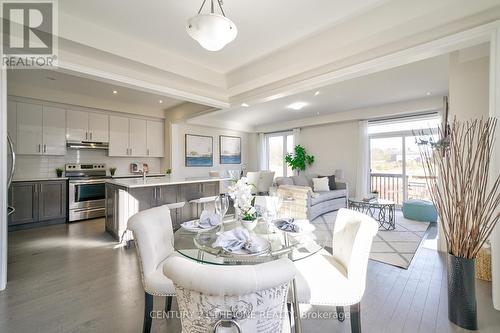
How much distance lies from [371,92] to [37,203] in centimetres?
715

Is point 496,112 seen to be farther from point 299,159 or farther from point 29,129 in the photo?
point 29,129

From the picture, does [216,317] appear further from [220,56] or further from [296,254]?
[220,56]

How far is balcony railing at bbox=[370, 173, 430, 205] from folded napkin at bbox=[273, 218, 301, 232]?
5.29 m

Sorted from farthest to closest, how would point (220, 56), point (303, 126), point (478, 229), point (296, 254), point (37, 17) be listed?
1. point (303, 126)
2. point (220, 56)
3. point (37, 17)
4. point (478, 229)
5. point (296, 254)

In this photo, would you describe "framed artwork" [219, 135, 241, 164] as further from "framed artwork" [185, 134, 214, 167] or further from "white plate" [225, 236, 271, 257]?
"white plate" [225, 236, 271, 257]

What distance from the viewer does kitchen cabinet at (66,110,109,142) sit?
15.8 feet

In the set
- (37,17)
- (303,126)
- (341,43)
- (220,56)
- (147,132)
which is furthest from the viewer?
(303,126)

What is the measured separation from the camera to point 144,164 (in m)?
6.08

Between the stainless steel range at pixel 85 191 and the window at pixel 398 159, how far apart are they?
6904mm

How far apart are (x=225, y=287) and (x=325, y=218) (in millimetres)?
4498

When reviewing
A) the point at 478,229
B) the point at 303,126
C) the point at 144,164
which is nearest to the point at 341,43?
the point at 478,229

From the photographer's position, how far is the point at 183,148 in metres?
6.66

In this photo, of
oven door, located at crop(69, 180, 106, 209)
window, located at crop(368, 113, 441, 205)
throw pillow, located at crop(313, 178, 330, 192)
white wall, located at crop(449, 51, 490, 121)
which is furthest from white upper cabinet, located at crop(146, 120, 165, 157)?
white wall, located at crop(449, 51, 490, 121)

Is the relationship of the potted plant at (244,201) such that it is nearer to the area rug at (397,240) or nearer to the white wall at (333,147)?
the area rug at (397,240)
